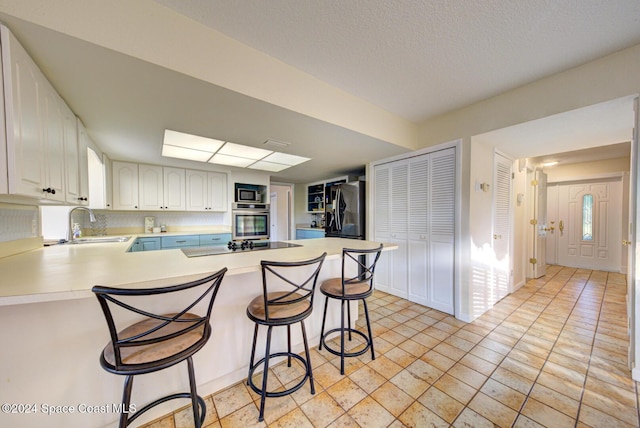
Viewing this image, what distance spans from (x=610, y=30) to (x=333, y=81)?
73.0 inches

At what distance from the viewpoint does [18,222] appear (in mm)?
1726

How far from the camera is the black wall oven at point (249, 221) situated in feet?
14.4

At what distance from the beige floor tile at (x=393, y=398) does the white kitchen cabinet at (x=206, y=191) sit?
387cm

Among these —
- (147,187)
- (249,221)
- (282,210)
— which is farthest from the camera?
(282,210)

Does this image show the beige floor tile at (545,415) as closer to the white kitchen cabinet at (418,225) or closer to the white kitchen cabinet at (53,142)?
the white kitchen cabinet at (418,225)

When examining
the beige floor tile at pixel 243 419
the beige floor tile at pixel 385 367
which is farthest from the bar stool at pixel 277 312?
the beige floor tile at pixel 385 367

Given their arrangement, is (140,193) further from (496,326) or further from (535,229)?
(535,229)

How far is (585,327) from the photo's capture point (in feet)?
7.90

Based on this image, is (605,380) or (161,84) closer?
(161,84)

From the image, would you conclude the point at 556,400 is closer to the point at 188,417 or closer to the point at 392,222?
the point at 392,222

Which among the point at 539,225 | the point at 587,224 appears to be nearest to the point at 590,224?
the point at 587,224

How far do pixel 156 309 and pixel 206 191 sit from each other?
324 centimetres

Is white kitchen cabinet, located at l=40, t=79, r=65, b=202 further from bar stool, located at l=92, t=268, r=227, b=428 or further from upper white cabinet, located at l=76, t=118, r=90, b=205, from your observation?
bar stool, located at l=92, t=268, r=227, b=428

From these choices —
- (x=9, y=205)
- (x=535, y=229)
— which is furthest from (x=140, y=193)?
(x=535, y=229)
